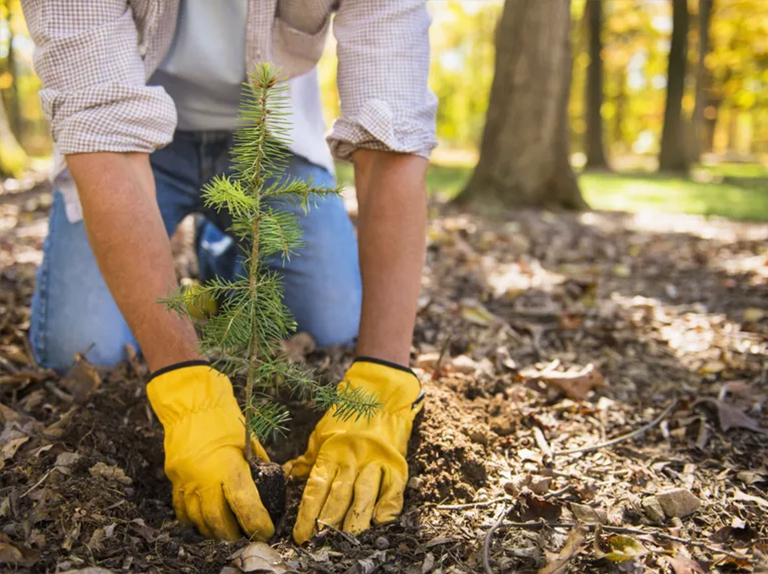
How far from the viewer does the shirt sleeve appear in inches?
65.0

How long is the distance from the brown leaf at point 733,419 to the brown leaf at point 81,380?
1.90m

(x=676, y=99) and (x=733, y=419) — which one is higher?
(x=676, y=99)

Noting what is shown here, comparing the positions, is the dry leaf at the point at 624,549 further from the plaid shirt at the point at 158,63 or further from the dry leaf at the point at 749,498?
the plaid shirt at the point at 158,63

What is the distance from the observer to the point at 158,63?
7.11 feet

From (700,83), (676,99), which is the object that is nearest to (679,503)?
(676,99)

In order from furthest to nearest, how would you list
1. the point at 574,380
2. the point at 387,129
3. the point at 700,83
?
the point at 700,83, the point at 574,380, the point at 387,129

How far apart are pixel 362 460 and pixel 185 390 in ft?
1.49

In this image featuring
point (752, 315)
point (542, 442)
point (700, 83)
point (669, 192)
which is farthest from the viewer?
point (700, 83)

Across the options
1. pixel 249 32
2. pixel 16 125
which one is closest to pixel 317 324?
pixel 249 32

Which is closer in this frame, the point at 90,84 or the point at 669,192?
the point at 90,84

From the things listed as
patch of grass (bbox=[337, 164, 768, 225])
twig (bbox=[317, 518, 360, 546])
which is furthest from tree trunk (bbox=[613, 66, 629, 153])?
twig (bbox=[317, 518, 360, 546])

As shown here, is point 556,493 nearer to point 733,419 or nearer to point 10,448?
point 733,419

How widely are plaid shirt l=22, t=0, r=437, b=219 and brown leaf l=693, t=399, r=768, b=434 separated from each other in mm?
1172

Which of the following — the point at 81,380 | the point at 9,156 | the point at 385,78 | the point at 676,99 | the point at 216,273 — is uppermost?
the point at 676,99
